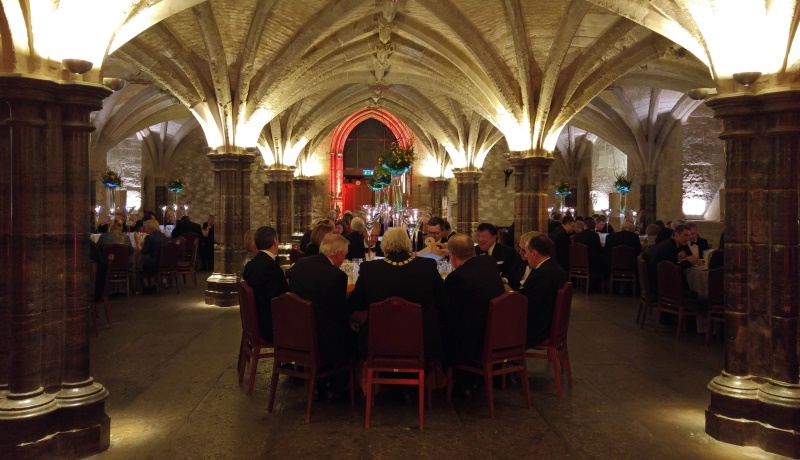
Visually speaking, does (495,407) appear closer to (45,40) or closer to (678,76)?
(45,40)

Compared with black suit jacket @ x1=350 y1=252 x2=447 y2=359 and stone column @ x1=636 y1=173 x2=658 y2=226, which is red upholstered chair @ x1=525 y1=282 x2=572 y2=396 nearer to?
black suit jacket @ x1=350 y1=252 x2=447 y2=359

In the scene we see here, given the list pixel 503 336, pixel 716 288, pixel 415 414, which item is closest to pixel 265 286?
pixel 415 414

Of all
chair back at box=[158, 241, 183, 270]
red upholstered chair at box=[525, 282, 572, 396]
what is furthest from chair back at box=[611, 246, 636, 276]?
chair back at box=[158, 241, 183, 270]

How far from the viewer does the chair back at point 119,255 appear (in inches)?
318

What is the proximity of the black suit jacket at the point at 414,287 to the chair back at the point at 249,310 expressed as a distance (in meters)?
0.87

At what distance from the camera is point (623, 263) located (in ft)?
30.1

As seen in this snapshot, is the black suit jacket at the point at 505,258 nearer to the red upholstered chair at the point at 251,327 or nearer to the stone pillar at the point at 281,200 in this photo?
the red upholstered chair at the point at 251,327

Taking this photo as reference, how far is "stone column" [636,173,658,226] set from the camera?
1590 cm

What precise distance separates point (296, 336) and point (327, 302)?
297 millimetres

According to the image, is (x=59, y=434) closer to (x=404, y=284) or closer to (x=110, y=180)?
(x=404, y=284)

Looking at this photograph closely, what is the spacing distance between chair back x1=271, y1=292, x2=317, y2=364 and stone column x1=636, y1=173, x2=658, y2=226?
14070mm

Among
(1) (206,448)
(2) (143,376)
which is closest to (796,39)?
(1) (206,448)

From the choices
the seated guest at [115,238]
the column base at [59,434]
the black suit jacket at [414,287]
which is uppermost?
the seated guest at [115,238]

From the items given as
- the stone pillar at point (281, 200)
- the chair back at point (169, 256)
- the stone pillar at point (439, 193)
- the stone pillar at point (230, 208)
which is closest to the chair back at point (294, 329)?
the stone pillar at point (230, 208)
